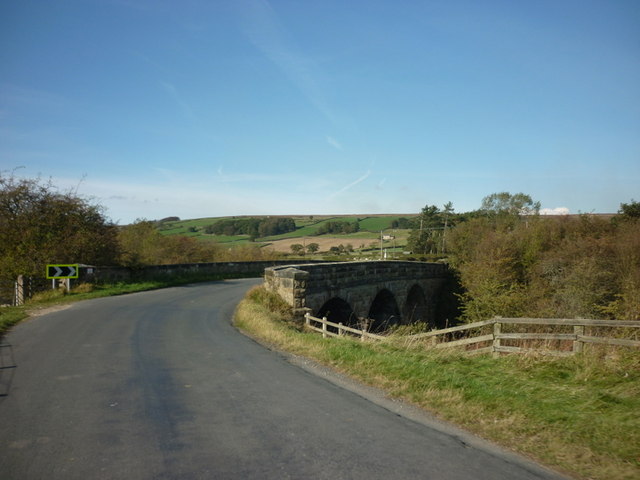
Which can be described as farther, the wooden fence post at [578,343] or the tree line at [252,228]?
the tree line at [252,228]

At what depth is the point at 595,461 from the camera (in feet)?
15.3

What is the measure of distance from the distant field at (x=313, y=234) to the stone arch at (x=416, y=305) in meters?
30.3

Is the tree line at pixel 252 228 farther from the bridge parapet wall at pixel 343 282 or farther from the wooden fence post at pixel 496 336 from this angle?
the wooden fence post at pixel 496 336

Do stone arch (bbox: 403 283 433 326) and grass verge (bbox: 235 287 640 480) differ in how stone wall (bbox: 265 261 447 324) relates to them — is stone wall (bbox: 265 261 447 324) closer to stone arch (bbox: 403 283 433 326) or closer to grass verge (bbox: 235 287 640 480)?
stone arch (bbox: 403 283 433 326)

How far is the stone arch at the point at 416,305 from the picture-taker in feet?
113

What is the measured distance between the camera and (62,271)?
18891mm

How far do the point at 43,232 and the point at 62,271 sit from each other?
13.4 ft

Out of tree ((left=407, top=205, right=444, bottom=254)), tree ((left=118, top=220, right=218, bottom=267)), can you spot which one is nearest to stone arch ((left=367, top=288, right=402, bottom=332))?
tree ((left=118, top=220, right=218, bottom=267))

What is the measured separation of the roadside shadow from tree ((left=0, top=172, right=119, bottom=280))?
1272cm

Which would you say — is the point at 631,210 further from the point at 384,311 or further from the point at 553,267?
the point at 384,311

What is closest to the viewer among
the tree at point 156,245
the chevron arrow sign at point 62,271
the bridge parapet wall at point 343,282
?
the bridge parapet wall at point 343,282

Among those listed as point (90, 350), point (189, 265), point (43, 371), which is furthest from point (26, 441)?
point (189, 265)

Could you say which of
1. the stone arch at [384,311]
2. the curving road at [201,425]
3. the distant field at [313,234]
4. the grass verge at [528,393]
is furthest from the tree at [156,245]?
the grass verge at [528,393]

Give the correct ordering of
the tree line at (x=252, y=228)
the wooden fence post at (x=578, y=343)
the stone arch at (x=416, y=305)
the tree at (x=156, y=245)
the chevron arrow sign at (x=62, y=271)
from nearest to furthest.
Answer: the wooden fence post at (x=578, y=343)
the chevron arrow sign at (x=62, y=271)
the stone arch at (x=416, y=305)
the tree at (x=156, y=245)
the tree line at (x=252, y=228)
